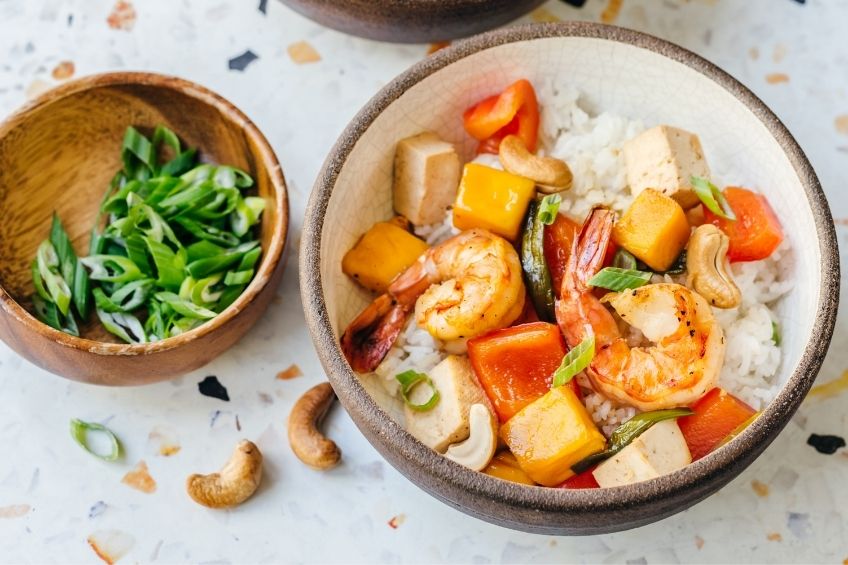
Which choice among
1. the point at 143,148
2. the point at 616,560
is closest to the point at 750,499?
the point at 616,560

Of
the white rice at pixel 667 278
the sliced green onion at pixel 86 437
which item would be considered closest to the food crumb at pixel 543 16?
the white rice at pixel 667 278

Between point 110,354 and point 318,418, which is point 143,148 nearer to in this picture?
point 110,354

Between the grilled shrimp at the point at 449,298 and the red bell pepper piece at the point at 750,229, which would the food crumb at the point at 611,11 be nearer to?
the red bell pepper piece at the point at 750,229

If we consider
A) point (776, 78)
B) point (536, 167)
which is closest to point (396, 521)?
point (536, 167)

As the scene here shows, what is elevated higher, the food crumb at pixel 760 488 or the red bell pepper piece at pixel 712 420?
the red bell pepper piece at pixel 712 420

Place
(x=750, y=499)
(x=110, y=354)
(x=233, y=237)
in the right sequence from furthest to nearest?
1. (x=233, y=237)
2. (x=750, y=499)
3. (x=110, y=354)
